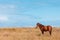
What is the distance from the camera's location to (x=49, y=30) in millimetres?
26250

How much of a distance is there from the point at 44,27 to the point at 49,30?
78 cm

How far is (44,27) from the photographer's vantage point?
26.1m

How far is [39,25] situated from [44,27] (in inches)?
27.5

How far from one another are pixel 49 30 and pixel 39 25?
4.81ft

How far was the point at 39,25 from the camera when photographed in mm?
26109
